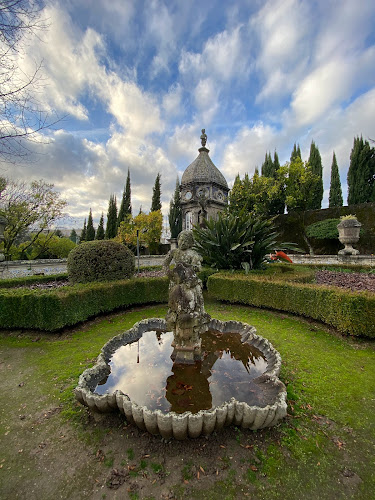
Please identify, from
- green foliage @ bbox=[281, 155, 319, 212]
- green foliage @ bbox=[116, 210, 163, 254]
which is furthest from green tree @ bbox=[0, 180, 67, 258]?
green foliage @ bbox=[281, 155, 319, 212]

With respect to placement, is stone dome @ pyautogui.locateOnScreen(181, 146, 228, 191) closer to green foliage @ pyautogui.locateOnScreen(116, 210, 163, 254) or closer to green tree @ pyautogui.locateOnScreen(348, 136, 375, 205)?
green foliage @ pyautogui.locateOnScreen(116, 210, 163, 254)

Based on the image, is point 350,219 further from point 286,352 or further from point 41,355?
point 41,355

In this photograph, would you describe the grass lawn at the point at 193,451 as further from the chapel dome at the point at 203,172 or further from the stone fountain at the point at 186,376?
the chapel dome at the point at 203,172

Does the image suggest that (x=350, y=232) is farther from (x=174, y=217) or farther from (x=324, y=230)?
(x=174, y=217)

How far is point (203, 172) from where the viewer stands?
24.4 m

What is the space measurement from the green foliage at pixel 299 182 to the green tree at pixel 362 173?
6.66 meters

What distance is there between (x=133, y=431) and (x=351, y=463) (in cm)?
216

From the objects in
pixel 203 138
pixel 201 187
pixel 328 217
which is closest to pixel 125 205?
pixel 201 187

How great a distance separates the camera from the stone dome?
79.7 feet

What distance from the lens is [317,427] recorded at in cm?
261

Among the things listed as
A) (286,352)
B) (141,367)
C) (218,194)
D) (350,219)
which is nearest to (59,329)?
(141,367)

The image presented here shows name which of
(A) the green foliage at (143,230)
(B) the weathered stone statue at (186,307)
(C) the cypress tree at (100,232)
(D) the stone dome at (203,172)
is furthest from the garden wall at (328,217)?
(C) the cypress tree at (100,232)

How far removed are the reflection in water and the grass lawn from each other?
344mm

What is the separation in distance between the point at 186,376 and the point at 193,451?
1061mm
